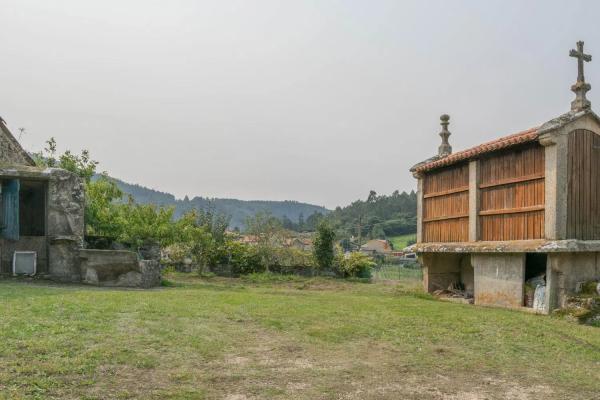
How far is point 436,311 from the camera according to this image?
1216cm

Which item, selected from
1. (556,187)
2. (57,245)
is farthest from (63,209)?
(556,187)

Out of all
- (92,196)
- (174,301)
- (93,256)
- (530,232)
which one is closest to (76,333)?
(174,301)

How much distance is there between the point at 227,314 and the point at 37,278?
905 centimetres

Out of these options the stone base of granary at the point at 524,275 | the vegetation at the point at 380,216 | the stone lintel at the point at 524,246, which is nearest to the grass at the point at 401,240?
the vegetation at the point at 380,216

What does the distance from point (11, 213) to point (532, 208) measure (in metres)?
15.6

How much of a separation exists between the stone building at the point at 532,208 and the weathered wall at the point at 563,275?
2 cm

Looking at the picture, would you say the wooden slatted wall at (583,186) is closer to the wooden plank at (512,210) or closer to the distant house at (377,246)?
the wooden plank at (512,210)

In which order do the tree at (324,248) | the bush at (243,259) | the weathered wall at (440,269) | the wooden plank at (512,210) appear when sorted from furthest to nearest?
the tree at (324,248)
the bush at (243,259)
the weathered wall at (440,269)
the wooden plank at (512,210)

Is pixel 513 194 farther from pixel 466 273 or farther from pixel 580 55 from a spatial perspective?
pixel 466 273

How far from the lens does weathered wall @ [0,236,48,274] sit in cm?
1653

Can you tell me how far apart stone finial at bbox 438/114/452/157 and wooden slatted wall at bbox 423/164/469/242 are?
1.11 meters

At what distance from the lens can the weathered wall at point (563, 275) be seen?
12219mm

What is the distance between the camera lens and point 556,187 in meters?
12.2

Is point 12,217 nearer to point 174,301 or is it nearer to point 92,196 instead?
point 92,196
